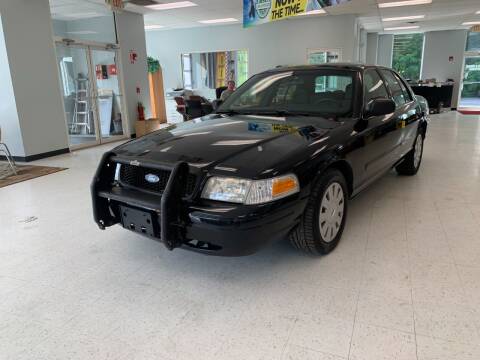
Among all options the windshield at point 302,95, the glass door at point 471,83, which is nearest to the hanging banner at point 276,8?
the windshield at point 302,95

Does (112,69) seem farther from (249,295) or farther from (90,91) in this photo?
(249,295)

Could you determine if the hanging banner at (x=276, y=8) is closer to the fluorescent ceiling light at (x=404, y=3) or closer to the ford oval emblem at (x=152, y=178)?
Answer: the ford oval emblem at (x=152, y=178)

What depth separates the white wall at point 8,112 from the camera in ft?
18.2

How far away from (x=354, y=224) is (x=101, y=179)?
1.94 metres

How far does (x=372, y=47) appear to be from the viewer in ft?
53.0

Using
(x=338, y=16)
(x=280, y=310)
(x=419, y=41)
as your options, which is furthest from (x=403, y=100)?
(x=419, y=41)

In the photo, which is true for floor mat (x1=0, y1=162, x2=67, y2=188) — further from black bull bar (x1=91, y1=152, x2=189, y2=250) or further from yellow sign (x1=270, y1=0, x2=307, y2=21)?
yellow sign (x1=270, y1=0, x2=307, y2=21)

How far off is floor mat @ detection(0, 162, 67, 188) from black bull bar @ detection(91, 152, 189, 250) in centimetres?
302

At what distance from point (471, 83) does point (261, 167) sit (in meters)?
16.4

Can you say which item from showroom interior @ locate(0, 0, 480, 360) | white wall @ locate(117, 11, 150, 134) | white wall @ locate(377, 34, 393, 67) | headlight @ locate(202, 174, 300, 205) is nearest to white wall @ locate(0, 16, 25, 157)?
showroom interior @ locate(0, 0, 480, 360)

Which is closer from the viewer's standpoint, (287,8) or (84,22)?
(287,8)

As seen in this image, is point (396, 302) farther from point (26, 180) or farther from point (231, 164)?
point (26, 180)

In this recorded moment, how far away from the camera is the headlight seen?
182 centimetres

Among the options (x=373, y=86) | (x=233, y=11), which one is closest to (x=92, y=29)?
(x=233, y=11)
